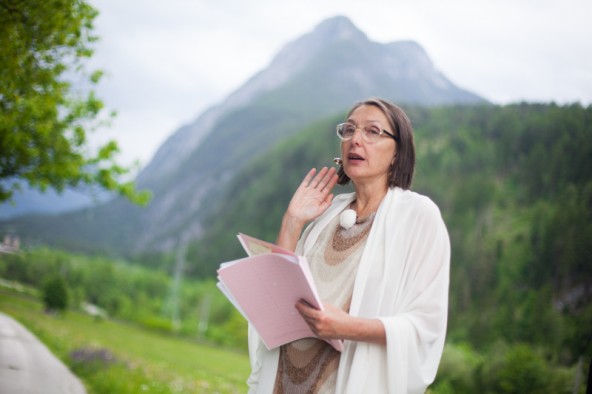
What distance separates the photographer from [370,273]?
4.91 feet

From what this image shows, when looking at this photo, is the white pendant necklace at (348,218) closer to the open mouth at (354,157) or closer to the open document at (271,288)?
the open mouth at (354,157)

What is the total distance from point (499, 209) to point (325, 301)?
2273 inches

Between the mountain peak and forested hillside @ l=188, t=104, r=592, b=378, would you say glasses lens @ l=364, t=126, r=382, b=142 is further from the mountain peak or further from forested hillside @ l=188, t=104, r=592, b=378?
the mountain peak

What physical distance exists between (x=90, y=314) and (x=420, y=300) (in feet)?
111

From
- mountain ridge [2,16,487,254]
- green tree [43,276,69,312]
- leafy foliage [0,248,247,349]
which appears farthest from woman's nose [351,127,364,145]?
mountain ridge [2,16,487,254]

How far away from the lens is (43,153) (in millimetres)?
10133

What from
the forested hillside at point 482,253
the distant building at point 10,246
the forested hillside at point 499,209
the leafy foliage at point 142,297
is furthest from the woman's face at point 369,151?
the leafy foliage at point 142,297

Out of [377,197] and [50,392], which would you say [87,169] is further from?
[377,197]

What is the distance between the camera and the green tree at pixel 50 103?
4043 mm

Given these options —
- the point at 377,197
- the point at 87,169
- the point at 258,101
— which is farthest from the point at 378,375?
the point at 258,101

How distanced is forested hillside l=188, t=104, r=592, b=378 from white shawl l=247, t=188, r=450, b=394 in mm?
9052

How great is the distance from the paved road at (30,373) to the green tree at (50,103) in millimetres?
2260

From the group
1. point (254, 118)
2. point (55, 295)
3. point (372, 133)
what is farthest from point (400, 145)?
point (254, 118)

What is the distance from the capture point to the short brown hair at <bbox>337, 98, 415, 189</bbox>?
1.64m
